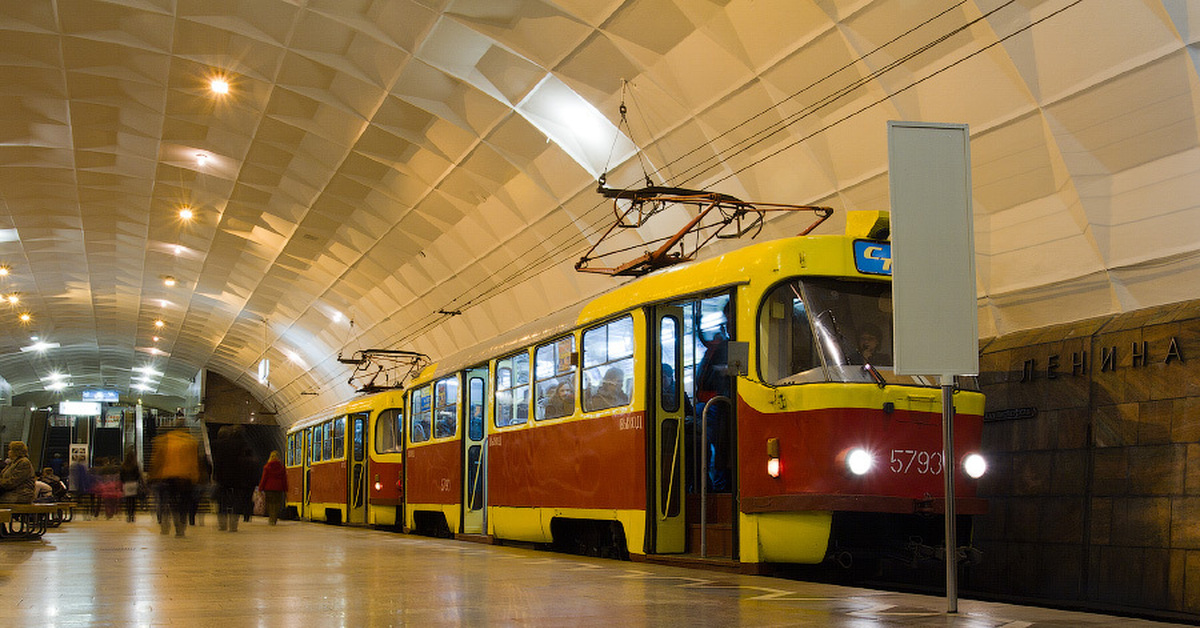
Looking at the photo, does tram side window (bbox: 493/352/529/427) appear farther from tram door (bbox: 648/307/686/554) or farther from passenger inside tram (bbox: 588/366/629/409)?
tram door (bbox: 648/307/686/554)

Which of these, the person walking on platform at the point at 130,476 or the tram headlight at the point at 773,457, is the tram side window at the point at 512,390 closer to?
the tram headlight at the point at 773,457

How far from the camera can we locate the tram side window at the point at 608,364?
1097 centimetres

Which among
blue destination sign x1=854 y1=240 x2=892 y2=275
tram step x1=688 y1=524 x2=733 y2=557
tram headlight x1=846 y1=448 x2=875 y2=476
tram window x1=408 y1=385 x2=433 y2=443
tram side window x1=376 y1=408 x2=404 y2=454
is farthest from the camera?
tram side window x1=376 y1=408 x2=404 y2=454

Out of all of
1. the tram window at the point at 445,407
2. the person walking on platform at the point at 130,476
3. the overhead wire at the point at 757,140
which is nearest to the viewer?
the overhead wire at the point at 757,140

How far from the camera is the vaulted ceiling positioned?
1203cm

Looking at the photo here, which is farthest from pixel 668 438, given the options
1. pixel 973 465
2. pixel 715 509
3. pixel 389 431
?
pixel 389 431

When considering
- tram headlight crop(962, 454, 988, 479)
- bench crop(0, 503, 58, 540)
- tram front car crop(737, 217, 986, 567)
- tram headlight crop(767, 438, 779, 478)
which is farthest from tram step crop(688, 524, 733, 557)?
bench crop(0, 503, 58, 540)

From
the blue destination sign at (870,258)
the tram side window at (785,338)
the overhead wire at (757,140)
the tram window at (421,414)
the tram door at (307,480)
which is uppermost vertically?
the overhead wire at (757,140)

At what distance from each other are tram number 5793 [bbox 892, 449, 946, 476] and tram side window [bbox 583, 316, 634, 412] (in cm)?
282

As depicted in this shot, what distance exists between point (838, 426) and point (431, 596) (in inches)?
134

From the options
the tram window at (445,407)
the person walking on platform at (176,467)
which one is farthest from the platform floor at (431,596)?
the tram window at (445,407)

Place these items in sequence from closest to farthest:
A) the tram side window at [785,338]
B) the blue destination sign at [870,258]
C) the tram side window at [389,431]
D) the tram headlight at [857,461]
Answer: the tram headlight at [857,461] < the tram side window at [785,338] < the blue destination sign at [870,258] < the tram side window at [389,431]

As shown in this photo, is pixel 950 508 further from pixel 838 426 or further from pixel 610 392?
pixel 610 392

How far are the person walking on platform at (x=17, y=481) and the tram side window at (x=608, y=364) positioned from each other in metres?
7.57
